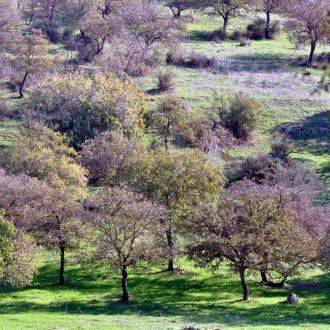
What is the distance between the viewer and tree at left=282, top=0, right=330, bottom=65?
388 ft

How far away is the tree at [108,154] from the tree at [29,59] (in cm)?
2132

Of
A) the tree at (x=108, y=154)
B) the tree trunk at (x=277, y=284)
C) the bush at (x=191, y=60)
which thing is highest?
the bush at (x=191, y=60)

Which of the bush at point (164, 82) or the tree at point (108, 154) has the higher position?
the bush at point (164, 82)

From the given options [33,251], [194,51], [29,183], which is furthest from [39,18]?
[33,251]

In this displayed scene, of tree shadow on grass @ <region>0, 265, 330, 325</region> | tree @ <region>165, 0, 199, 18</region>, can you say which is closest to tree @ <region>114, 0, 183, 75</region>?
tree @ <region>165, 0, 199, 18</region>

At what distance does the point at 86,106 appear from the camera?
90.4 meters

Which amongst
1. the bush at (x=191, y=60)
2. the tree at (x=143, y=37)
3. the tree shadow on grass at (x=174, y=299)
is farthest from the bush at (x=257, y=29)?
the tree shadow on grass at (x=174, y=299)

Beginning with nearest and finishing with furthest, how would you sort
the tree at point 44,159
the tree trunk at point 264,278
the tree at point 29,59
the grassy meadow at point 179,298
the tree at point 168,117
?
the grassy meadow at point 179,298 → the tree trunk at point 264,278 → the tree at point 44,159 → the tree at point 168,117 → the tree at point 29,59

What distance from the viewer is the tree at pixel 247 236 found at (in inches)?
2127

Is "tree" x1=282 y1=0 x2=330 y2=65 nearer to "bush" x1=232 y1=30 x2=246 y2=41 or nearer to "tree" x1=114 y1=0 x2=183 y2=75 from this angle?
"bush" x1=232 y1=30 x2=246 y2=41

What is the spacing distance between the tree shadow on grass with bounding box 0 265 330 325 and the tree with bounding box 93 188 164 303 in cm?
275

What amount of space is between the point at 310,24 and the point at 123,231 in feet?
248

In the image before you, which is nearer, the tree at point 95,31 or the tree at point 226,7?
the tree at point 95,31

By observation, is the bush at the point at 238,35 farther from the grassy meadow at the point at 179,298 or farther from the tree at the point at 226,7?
the grassy meadow at the point at 179,298
